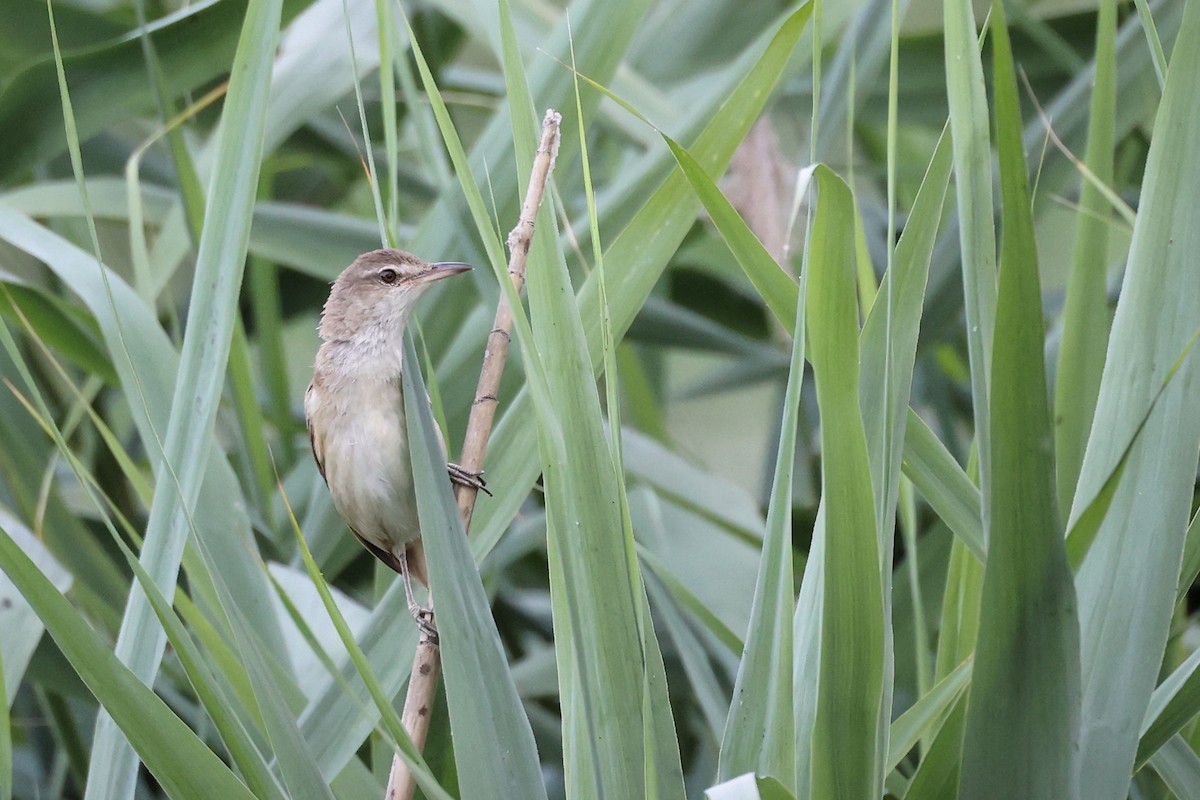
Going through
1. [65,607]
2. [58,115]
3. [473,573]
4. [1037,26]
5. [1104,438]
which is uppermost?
[58,115]

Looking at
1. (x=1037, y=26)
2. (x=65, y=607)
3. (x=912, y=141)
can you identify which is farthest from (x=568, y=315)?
(x=912, y=141)

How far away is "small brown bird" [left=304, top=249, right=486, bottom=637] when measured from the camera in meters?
1.23

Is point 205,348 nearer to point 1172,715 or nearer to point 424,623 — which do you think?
point 424,623

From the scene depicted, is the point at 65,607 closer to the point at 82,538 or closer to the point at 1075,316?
the point at 1075,316

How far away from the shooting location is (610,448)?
0.76 m

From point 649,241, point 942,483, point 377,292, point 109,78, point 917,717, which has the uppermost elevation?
point 109,78

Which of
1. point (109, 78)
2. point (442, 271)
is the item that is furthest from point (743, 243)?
point (109, 78)

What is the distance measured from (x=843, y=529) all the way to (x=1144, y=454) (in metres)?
0.23

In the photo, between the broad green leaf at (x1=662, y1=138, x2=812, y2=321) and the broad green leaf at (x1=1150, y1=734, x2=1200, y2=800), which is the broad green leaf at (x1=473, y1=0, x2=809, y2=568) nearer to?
the broad green leaf at (x1=662, y1=138, x2=812, y2=321)

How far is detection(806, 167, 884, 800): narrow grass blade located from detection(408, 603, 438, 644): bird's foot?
36 cm

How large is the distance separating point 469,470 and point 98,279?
530mm

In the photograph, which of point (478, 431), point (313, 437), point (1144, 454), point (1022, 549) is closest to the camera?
point (1022, 549)

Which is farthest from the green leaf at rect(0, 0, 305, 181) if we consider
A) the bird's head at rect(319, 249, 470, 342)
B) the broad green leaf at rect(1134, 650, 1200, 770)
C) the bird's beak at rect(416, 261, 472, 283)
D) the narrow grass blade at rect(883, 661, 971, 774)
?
the broad green leaf at rect(1134, 650, 1200, 770)

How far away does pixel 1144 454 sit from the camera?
2.43 ft
